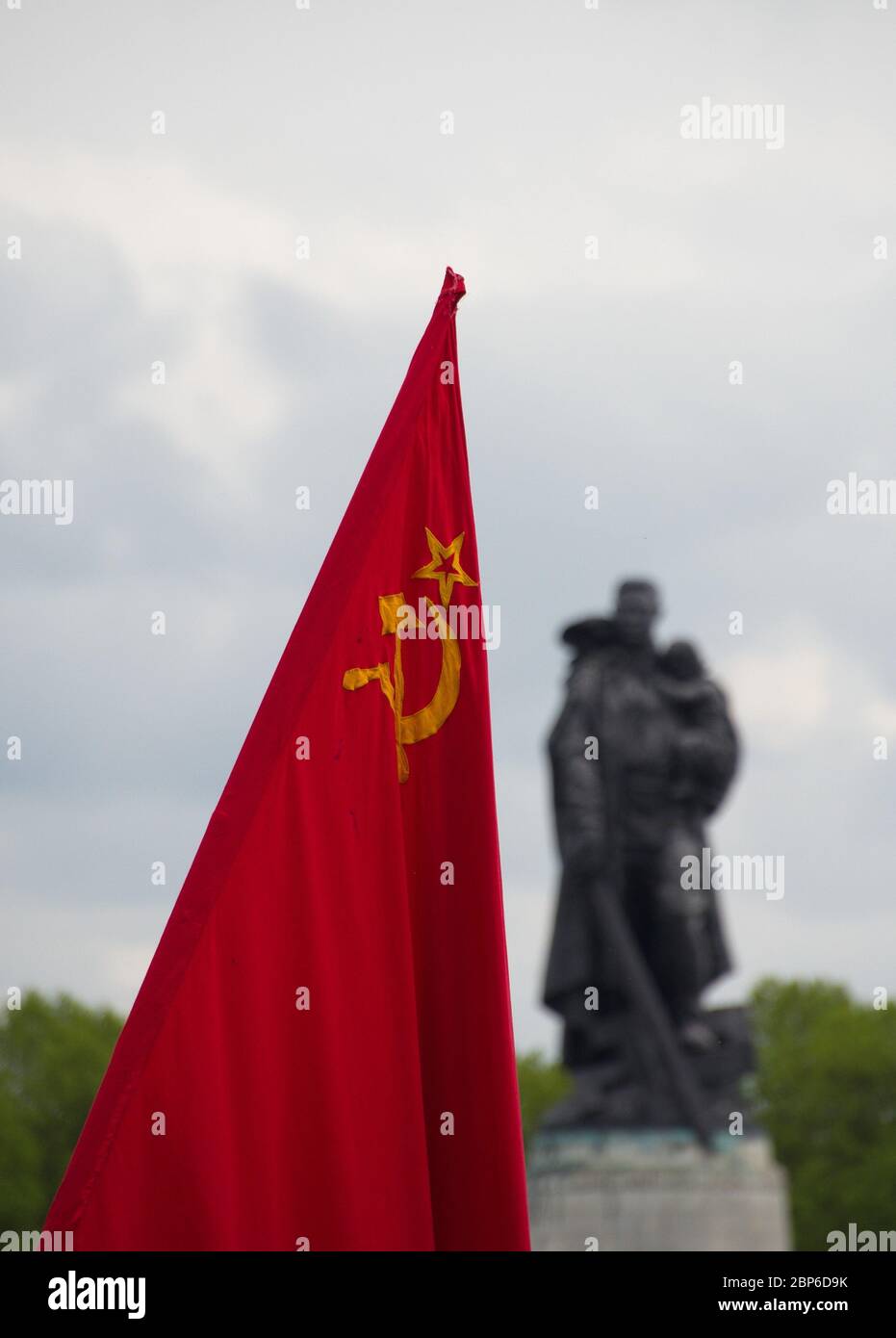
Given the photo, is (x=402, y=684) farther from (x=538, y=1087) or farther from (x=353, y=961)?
(x=538, y=1087)

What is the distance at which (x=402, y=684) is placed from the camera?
4.84m

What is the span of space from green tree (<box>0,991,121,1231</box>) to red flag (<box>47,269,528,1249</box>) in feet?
96.2

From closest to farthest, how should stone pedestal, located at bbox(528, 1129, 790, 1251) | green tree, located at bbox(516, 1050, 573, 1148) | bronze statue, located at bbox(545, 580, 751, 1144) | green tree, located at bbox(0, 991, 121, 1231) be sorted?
stone pedestal, located at bbox(528, 1129, 790, 1251), bronze statue, located at bbox(545, 580, 751, 1144), green tree, located at bbox(0, 991, 121, 1231), green tree, located at bbox(516, 1050, 573, 1148)

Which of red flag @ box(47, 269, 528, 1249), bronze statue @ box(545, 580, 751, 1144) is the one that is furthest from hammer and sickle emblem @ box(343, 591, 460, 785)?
bronze statue @ box(545, 580, 751, 1144)

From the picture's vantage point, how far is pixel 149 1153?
14.0 feet

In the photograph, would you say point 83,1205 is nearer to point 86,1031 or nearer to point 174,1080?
point 174,1080

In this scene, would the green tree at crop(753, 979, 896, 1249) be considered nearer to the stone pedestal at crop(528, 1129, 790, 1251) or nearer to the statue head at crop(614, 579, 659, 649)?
the stone pedestal at crop(528, 1129, 790, 1251)

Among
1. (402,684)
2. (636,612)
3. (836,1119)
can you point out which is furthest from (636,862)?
(836,1119)

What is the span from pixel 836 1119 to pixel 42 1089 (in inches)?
558

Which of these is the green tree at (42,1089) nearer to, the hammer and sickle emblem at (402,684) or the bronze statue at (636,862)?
the bronze statue at (636,862)

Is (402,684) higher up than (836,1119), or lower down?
lower down

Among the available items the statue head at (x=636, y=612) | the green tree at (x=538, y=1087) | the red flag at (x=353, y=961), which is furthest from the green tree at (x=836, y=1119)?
the red flag at (x=353, y=961)

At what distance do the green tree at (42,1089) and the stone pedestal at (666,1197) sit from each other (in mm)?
A: 22256

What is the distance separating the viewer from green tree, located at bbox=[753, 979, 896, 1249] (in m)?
30.5
